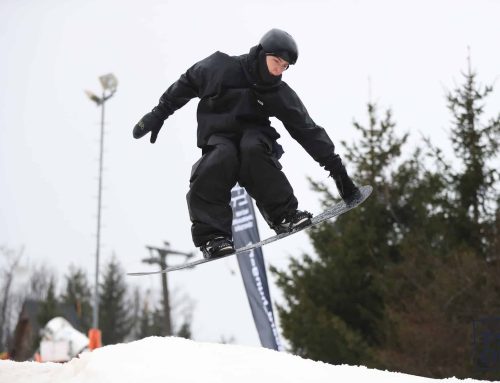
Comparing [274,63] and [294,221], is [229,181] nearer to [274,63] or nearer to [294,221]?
[294,221]

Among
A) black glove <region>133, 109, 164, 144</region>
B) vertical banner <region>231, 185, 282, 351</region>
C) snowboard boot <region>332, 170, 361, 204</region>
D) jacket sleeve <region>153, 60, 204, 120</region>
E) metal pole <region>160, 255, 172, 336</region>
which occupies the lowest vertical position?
snowboard boot <region>332, 170, 361, 204</region>

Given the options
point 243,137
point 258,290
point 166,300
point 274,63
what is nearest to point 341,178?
point 243,137

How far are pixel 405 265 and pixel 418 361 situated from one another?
239 centimetres

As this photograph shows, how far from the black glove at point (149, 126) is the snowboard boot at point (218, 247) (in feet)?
3.01

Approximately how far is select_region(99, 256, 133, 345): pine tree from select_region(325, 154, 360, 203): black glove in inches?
1898

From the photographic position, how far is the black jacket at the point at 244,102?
16.5ft

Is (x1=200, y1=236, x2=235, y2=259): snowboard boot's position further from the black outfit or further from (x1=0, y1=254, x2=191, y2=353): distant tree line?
(x1=0, y1=254, x2=191, y2=353): distant tree line

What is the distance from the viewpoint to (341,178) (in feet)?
17.9

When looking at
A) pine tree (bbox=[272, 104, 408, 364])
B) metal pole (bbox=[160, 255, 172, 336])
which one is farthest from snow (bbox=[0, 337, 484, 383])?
metal pole (bbox=[160, 255, 172, 336])

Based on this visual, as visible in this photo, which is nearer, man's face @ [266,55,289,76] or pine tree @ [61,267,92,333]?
man's face @ [266,55,289,76]

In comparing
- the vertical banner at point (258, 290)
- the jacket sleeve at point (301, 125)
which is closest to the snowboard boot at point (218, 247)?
the jacket sleeve at point (301, 125)

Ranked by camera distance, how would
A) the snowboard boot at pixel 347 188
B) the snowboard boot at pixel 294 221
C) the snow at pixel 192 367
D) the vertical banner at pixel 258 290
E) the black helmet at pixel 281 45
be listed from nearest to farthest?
1. the snow at pixel 192 367
2. the black helmet at pixel 281 45
3. the snowboard boot at pixel 294 221
4. the snowboard boot at pixel 347 188
5. the vertical banner at pixel 258 290

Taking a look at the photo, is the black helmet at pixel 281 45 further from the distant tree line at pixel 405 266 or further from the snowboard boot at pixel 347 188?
the distant tree line at pixel 405 266

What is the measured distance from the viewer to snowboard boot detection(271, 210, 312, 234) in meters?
5.28
